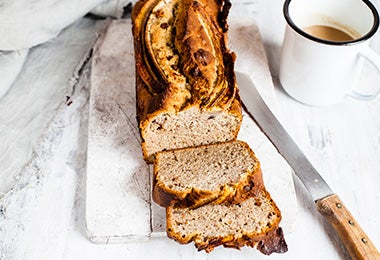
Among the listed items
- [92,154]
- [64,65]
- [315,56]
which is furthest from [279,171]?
[64,65]

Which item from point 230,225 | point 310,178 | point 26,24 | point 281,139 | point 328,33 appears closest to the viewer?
point 230,225

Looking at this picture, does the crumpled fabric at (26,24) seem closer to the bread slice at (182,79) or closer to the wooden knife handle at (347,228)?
the bread slice at (182,79)

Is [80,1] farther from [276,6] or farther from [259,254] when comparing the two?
[259,254]

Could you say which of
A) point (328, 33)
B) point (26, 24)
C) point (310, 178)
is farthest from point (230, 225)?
point (26, 24)

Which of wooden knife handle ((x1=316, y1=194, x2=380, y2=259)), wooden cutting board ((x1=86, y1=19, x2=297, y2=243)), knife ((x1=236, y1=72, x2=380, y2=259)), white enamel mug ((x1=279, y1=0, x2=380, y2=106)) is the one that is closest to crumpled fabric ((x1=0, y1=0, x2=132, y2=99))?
wooden cutting board ((x1=86, y1=19, x2=297, y2=243))

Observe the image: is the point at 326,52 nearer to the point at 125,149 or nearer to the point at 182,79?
the point at 182,79

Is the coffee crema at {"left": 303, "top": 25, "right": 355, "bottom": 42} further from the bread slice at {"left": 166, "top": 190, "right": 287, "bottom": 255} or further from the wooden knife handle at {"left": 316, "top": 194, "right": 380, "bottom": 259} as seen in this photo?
the bread slice at {"left": 166, "top": 190, "right": 287, "bottom": 255}
